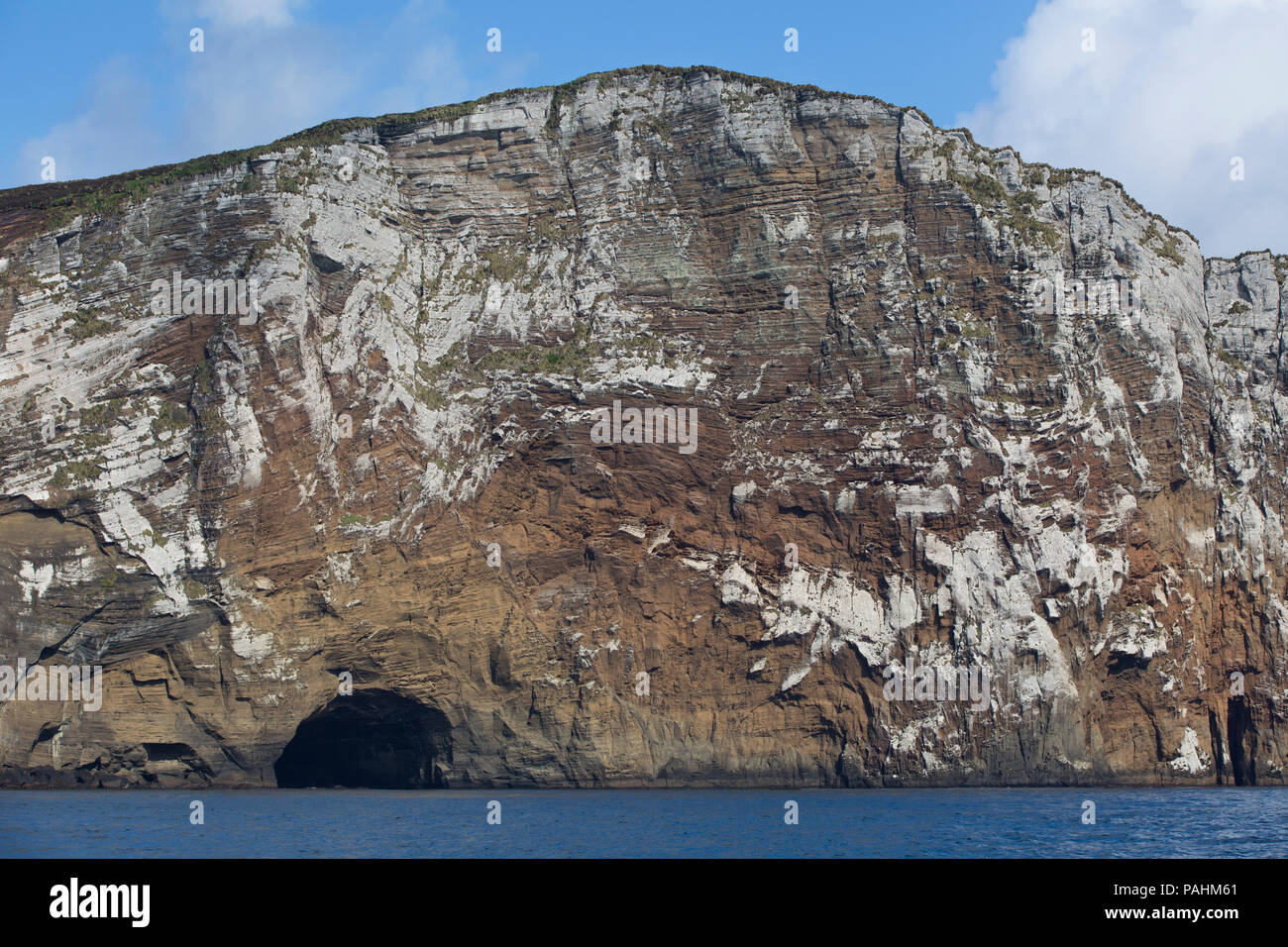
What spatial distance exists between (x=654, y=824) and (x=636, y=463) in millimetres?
17928

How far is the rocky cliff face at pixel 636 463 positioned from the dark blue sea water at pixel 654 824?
9.73 feet

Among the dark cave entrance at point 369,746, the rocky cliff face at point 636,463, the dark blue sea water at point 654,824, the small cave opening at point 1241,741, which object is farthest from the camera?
the small cave opening at point 1241,741

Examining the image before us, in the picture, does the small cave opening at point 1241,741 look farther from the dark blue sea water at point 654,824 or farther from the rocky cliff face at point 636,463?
the dark blue sea water at point 654,824

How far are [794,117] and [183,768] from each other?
34999mm

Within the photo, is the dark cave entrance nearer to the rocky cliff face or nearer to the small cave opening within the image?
the rocky cliff face

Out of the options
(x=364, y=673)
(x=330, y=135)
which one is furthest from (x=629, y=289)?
(x=364, y=673)

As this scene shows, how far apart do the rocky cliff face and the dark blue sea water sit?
2.96 metres

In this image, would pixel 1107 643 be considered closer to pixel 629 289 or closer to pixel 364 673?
pixel 629 289

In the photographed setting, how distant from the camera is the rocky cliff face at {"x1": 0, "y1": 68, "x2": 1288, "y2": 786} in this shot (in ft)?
147

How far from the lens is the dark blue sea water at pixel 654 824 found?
→ 2772 centimetres

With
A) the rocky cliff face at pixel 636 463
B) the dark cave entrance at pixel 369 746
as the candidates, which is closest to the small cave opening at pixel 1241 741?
the rocky cliff face at pixel 636 463

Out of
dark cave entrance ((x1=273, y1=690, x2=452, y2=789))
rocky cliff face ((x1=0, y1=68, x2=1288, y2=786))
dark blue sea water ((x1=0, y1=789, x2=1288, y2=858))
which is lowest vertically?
dark blue sea water ((x1=0, y1=789, x2=1288, y2=858))

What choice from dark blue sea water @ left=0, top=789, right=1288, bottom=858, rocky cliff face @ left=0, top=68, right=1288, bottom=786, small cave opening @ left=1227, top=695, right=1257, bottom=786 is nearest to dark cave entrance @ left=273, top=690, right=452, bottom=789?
rocky cliff face @ left=0, top=68, right=1288, bottom=786

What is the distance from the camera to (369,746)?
48.5m
